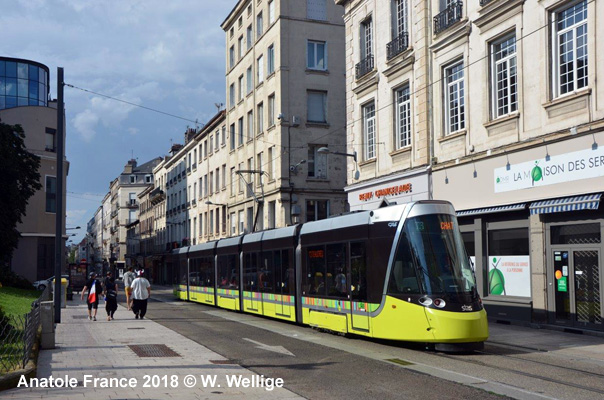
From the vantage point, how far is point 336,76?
4178 centimetres

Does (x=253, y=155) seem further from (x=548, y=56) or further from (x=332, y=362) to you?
(x=332, y=362)

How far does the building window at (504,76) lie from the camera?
1969cm

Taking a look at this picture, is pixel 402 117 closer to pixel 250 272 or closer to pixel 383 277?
pixel 250 272

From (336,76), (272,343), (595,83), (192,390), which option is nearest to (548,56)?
(595,83)

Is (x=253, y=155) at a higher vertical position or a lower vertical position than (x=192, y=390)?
higher

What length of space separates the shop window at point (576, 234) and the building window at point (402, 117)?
8424 mm

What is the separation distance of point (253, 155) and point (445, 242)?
32309 millimetres

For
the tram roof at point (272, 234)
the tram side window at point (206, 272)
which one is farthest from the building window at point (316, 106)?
the tram roof at point (272, 234)

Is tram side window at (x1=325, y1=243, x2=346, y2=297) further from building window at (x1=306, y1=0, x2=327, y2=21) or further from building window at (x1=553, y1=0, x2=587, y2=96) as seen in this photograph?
building window at (x1=306, y1=0, x2=327, y2=21)

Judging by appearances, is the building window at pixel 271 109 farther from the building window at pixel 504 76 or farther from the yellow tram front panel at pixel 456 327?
the yellow tram front panel at pixel 456 327

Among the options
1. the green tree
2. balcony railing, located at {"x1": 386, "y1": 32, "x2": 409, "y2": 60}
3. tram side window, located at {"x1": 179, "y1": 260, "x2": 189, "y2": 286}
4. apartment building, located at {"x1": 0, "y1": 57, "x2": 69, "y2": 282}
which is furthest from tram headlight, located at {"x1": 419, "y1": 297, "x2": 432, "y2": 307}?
apartment building, located at {"x1": 0, "y1": 57, "x2": 69, "y2": 282}

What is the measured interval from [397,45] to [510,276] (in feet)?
33.3

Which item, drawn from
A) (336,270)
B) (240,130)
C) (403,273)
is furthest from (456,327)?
(240,130)

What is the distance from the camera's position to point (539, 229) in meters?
18.2
